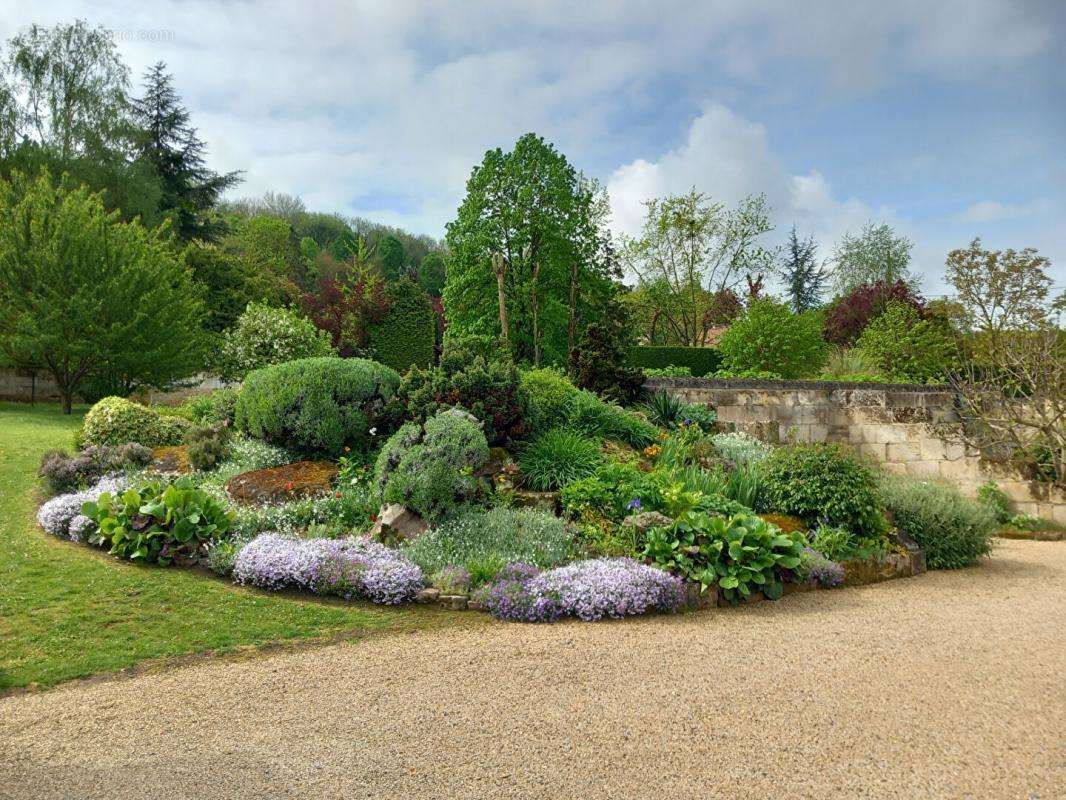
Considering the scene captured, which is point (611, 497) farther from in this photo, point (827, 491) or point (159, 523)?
point (159, 523)

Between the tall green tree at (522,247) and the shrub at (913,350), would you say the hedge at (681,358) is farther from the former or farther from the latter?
the shrub at (913,350)

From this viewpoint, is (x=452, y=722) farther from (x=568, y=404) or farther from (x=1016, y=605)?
(x=568, y=404)

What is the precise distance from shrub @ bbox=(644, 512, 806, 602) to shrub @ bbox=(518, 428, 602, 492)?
1556 mm

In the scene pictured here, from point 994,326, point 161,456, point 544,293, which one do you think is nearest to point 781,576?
point 161,456

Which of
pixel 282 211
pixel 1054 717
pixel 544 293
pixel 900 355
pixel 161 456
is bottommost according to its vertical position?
pixel 1054 717

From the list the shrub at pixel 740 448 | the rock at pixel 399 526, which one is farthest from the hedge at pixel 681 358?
the rock at pixel 399 526

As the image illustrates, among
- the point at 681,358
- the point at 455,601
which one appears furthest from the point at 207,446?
the point at 681,358

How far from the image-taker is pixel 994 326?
17344 millimetres

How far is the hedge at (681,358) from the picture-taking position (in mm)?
20531

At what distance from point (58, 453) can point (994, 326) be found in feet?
63.2

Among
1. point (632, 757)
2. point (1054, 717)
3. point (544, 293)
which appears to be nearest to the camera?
point (632, 757)

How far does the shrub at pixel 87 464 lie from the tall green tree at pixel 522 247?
10221 mm

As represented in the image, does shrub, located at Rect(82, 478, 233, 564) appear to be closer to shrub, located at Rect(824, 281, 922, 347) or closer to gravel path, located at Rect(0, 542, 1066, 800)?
gravel path, located at Rect(0, 542, 1066, 800)

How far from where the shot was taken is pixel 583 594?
16.9 ft
